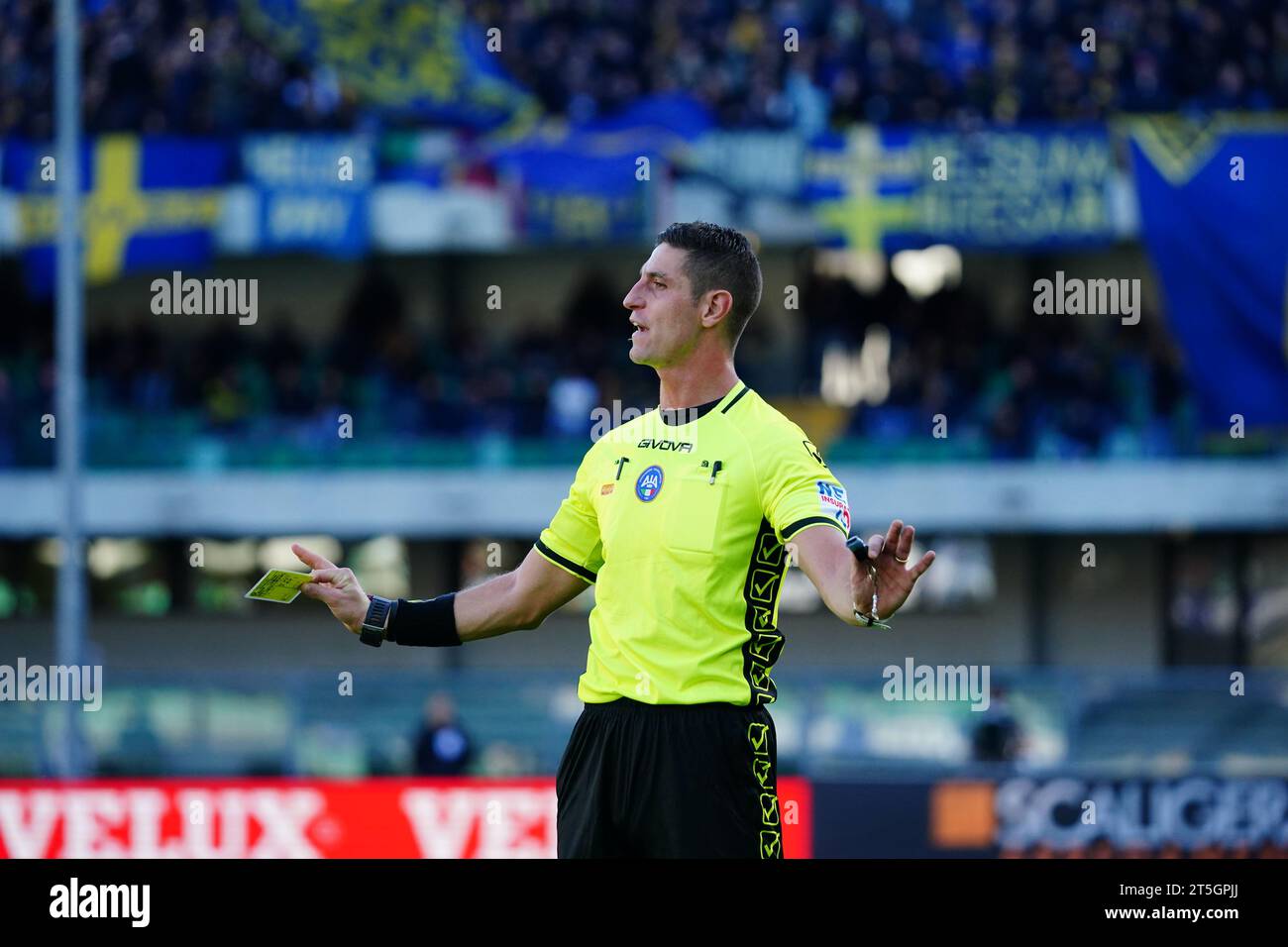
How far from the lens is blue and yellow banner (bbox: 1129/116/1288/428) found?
17.3m

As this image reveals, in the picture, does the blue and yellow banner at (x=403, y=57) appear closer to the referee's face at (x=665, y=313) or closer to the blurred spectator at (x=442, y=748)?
the blurred spectator at (x=442, y=748)

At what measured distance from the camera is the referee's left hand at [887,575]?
418 centimetres

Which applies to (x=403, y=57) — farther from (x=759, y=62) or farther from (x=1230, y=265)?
(x=1230, y=265)

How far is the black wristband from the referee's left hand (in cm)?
132

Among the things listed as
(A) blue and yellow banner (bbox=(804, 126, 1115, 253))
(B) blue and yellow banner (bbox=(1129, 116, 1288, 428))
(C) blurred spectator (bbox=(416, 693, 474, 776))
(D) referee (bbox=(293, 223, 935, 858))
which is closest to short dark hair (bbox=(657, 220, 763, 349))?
(D) referee (bbox=(293, 223, 935, 858))

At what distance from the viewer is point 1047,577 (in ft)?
72.2

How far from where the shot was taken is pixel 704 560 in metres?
4.61

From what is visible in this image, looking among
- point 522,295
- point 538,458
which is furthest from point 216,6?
point 538,458

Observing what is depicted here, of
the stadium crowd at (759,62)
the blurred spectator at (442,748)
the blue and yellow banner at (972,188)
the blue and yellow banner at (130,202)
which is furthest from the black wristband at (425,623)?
the blue and yellow banner at (130,202)

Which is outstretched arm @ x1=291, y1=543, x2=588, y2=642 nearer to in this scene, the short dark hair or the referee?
the referee

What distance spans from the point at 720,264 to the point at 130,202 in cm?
1640

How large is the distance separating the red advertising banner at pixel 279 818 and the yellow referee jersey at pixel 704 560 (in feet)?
20.3
